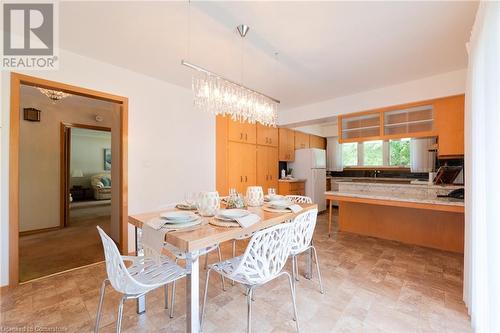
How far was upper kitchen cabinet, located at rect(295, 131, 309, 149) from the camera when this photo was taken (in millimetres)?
5496

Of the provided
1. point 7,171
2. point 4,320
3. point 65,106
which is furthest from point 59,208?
point 4,320

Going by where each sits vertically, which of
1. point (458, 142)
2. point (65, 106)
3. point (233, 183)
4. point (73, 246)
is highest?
point (65, 106)

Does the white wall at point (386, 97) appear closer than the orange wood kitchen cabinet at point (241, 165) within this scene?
Yes

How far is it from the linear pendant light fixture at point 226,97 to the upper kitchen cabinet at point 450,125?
2.48 meters

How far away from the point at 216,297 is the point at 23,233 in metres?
3.80

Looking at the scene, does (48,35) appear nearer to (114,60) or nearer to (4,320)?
(114,60)

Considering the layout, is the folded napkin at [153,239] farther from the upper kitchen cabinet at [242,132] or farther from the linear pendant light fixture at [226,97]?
the upper kitchen cabinet at [242,132]

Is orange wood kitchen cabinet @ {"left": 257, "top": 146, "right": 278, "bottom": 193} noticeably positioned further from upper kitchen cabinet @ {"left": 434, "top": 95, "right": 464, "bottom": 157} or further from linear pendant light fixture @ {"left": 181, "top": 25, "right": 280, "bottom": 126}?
upper kitchen cabinet @ {"left": 434, "top": 95, "right": 464, "bottom": 157}

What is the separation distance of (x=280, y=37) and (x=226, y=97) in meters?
0.76

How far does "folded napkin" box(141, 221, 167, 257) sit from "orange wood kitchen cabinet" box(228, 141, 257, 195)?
2.46 m

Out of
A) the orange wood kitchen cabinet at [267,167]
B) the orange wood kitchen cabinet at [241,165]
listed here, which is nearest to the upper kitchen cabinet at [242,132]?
the orange wood kitchen cabinet at [241,165]

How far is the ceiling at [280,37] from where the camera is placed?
66.2 inches

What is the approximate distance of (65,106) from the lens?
12.8 feet

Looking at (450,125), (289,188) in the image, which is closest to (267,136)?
(289,188)
